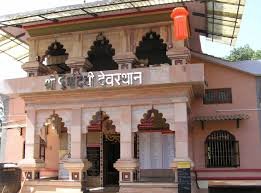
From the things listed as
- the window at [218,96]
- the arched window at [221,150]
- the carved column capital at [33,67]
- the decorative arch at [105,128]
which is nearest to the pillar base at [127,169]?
the decorative arch at [105,128]

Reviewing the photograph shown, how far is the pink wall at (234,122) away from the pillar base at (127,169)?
125 inches

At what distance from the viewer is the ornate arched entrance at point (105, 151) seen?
1541 cm

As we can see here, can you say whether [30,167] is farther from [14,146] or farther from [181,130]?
[181,130]

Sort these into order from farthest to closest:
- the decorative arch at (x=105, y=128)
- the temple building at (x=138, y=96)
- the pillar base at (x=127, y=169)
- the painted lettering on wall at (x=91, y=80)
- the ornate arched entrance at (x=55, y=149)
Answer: the ornate arched entrance at (x=55, y=149)
the decorative arch at (x=105, y=128)
the painted lettering on wall at (x=91, y=80)
the temple building at (x=138, y=96)
the pillar base at (x=127, y=169)

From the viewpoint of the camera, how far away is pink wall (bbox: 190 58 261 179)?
13945 millimetres

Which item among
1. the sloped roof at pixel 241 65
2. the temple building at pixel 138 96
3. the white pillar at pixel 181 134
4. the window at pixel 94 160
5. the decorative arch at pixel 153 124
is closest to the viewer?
the white pillar at pixel 181 134

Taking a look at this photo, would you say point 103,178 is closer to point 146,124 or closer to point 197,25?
point 146,124

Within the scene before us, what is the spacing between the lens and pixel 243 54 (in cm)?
3169

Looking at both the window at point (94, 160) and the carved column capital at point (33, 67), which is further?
the window at point (94, 160)

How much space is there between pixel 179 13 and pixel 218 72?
16.0ft

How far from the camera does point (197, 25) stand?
15.4m

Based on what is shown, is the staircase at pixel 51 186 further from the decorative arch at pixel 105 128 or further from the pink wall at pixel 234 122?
the pink wall at pixel 234 122

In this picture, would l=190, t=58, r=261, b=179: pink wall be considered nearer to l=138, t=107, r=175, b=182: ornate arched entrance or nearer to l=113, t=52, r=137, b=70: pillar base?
l=138, t=107, r=175, b=182: ornate arched entrance

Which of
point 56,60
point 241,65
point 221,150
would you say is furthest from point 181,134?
point 56,60
